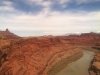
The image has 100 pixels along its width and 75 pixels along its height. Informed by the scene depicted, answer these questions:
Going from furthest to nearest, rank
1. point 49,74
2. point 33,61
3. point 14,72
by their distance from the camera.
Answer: point 33,61 → point 49,74 → point 14,72

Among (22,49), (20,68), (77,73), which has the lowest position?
(77,73)

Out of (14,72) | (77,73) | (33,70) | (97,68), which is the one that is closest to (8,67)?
(14,72)

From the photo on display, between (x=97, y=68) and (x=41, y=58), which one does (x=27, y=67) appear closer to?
(x=41, y=58)

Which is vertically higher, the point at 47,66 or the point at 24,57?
the point at 24,57

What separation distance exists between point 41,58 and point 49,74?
6.60m

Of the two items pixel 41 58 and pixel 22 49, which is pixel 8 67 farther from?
pixel 41 58

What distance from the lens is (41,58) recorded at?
33.9m

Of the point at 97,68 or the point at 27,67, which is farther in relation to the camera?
the point at 97,68

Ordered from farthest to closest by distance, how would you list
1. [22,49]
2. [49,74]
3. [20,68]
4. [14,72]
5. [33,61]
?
1. [22,49]
2. [33,61]
3. [49,74]
4. [20,68]
5. [14,72]

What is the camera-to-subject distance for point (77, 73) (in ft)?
95.3

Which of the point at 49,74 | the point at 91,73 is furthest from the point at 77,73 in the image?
the point at 49,74

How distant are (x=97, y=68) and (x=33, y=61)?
10.2 meters

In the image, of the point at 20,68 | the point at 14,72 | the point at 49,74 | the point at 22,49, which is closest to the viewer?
the point at 14,72

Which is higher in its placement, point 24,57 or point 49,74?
point 24,57
